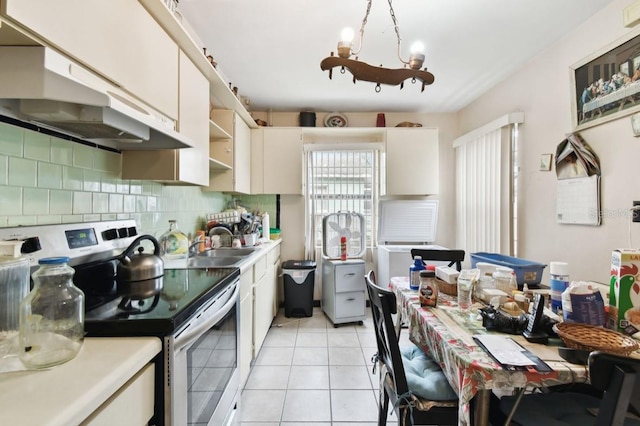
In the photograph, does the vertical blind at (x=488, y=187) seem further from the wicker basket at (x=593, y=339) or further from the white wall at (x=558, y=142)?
the wicker basket at (x=593, y=339)

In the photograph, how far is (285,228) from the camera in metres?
3.78

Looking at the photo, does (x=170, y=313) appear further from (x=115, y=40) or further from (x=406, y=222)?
(x=406, y=222)

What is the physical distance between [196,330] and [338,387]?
1459 mm

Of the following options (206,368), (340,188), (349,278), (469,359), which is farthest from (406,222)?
(206,368)

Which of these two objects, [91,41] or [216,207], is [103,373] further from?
[216,207]

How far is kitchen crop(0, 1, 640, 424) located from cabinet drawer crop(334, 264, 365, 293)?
150 cm

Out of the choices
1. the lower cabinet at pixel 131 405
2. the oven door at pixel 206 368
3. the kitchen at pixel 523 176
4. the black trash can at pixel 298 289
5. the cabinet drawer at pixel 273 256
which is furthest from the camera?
the black trash can at pixel 298 289

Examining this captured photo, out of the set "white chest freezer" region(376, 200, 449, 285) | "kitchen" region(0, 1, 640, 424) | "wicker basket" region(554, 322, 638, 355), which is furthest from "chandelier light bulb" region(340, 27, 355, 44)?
"white chest freezer" region(376, 200, 449, 285)

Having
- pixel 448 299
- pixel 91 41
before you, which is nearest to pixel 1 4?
pixel 91 41

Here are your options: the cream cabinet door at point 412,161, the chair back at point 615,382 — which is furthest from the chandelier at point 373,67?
the cream cabinet door at point 412,161

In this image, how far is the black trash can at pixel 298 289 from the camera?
10.9 feet

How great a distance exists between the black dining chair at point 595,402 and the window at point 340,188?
2653mm

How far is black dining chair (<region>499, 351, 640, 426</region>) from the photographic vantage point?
68 cm

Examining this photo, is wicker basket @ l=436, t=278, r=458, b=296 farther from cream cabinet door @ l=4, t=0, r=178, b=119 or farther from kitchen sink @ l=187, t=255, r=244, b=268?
cream cabinet door @ l=4, t=0, r=178, b=119
